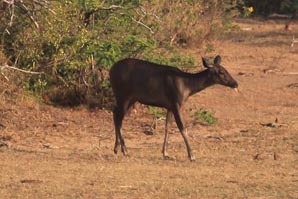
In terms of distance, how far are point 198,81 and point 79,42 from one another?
298 centimetres

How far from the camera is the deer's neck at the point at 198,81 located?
11750 mm

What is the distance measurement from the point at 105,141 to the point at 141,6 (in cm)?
288

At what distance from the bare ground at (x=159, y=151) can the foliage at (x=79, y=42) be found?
50 cm

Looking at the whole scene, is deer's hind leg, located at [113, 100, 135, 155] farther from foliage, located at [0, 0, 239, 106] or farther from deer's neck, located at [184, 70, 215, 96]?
foliage, located at [0, 0, 239, 106]

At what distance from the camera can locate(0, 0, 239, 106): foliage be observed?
1421cm

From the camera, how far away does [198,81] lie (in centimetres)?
1177

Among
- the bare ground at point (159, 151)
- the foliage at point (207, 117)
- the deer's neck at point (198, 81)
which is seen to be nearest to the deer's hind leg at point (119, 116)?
the bare ground at point (159, 151)

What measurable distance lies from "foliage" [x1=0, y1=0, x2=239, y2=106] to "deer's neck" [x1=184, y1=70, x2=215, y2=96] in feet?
8.90

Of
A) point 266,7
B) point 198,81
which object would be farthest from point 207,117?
point 266,7

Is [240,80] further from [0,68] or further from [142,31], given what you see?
[0,68]

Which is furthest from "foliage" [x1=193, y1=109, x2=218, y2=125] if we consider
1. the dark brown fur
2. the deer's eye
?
the deer's eye

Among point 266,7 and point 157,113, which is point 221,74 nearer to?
point 157,113

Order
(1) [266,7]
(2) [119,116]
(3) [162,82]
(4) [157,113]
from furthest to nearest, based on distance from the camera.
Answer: (1) [266,7]
(4) [157,113]
(2) [119,116]
(3) [162,82]

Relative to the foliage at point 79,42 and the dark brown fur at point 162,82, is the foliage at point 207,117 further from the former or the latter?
the dark brown fur at point 162,82
